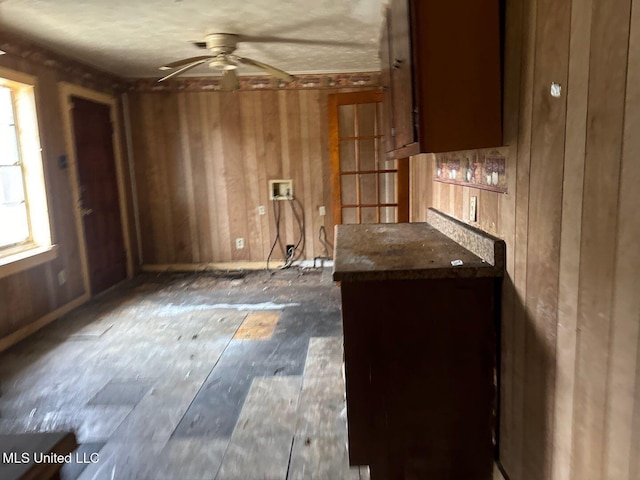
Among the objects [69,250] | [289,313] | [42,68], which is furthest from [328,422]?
[42,68]

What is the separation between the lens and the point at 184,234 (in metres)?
5.65

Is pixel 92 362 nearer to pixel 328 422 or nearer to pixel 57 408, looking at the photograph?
pixel 57 408

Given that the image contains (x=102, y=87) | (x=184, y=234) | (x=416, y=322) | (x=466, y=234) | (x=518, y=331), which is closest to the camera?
(x=518, y=331)

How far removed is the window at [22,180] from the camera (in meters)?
3.70

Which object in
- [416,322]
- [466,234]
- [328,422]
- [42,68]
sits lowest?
[328,422]

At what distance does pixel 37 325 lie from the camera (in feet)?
12.2

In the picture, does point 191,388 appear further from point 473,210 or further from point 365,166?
point 365,166

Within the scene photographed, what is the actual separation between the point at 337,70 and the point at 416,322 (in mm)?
4224

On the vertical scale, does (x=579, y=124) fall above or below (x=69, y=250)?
above

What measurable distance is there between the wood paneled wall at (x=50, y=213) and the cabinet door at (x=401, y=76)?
3042 mm

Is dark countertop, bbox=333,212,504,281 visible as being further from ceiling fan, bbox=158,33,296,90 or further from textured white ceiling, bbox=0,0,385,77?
ceiling fan, bbox=158,33,296,90

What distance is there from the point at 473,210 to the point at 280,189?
382 centimetres

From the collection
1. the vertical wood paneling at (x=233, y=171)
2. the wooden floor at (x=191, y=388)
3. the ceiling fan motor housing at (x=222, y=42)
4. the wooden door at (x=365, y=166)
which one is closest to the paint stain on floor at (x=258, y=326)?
the wooden floor at (x=191, y=388)

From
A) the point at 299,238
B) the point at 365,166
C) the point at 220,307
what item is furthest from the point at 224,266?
the point at 365,166
